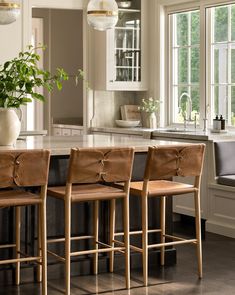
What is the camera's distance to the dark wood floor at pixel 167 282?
4.87 metres

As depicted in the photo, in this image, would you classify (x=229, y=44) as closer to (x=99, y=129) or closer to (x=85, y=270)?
(x=99, y=129)

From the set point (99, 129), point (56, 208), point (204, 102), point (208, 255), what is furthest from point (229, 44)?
point (56, 208)

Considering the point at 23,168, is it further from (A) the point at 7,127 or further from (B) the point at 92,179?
(A) the point at 7,127

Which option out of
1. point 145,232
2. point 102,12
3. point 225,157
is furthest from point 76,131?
point 145,232

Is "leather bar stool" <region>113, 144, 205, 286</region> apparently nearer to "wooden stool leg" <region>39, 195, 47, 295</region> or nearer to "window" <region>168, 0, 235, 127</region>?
"wooden stool leg" <region>39, 195, 47, 295</region>

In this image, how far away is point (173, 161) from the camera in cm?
511

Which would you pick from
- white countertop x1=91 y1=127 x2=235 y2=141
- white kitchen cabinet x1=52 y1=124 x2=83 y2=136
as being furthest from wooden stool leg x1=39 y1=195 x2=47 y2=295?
white kitchen cabinet x1=52 y1=124 x2=83 y2=136

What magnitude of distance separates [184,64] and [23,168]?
164 inches

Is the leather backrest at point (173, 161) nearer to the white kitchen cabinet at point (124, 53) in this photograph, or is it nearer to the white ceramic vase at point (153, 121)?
the white ceramic vase at point (153, 121)

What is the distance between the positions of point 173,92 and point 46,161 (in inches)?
164

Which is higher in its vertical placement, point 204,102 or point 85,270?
point 204,102

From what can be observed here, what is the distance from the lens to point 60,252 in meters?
5.28

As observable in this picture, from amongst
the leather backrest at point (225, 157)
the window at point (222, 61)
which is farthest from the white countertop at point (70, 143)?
the window at point (222, 61)

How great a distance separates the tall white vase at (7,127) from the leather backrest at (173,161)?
989 mm
